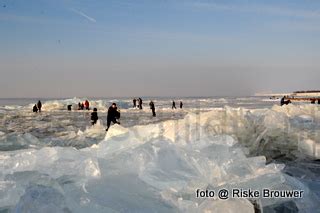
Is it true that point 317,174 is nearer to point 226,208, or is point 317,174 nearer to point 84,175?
point 226,208

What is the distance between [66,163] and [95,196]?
1.11 meters

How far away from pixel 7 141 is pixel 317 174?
9.33m

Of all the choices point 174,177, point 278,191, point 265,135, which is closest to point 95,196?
point 174,177

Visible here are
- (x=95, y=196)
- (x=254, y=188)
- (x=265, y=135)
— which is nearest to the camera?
(x=95, y=196)

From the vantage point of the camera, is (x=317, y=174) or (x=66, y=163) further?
(x=317, y=174)

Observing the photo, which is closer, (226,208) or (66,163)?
(226,208)

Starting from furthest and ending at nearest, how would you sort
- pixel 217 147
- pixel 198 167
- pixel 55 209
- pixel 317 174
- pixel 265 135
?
pixel 265 135, pixel 317 174, pixel 217 147, pixel 198 167, pixel 55 209

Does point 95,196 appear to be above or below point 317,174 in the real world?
above

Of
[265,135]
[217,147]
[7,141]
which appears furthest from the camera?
[7,141]

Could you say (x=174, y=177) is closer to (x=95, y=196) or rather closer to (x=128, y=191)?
(x=128, y=191)

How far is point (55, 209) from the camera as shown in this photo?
3566mm

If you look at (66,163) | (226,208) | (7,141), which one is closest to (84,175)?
(66,163)

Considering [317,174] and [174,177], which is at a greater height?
[174,177]

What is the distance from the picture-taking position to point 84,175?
15.1 feet
